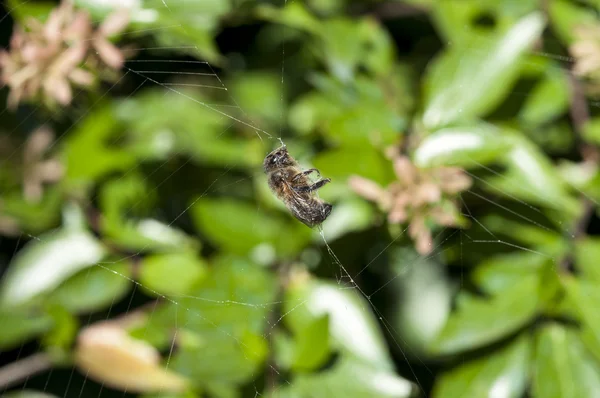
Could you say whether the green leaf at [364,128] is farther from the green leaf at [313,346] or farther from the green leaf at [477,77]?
the green leaf at [313,346]

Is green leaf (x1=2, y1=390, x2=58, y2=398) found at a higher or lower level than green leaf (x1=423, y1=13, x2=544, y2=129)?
lower

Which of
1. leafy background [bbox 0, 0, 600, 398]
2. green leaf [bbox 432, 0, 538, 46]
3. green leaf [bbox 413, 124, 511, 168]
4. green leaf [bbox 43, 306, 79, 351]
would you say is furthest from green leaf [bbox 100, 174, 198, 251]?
green leaf [bbox 432, 0, 538, 46]

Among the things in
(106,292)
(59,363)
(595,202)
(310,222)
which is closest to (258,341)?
(310,222)

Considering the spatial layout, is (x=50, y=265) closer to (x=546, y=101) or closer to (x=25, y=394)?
(x=25, y=394)

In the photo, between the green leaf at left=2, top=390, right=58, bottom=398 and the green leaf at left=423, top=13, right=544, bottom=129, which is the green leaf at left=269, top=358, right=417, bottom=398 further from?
the green leaf at left=2, top=390, right=58, bottom=398

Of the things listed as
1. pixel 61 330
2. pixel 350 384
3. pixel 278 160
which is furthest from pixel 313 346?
pixel 61 330

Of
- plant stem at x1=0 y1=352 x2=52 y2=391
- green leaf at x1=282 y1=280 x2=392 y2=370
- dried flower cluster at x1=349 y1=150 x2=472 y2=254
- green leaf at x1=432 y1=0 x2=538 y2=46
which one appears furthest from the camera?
plant stem at x1=0 y1=352 x2=52 y2=391

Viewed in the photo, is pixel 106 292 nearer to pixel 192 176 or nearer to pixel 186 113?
pixel 192 176
